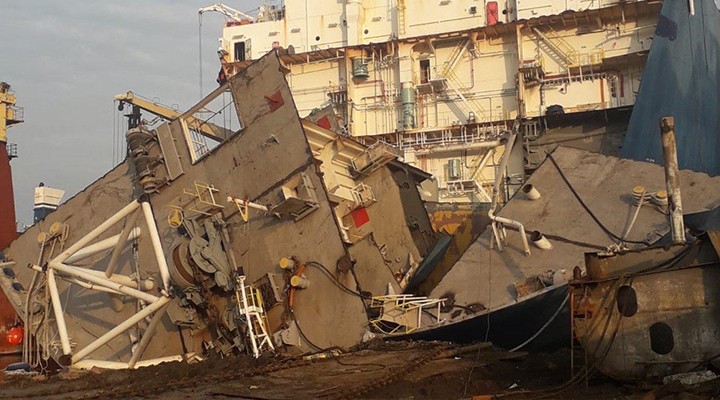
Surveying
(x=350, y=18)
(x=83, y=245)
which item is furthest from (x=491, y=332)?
(x=350, y=18)

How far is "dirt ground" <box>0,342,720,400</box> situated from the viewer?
9523 millimetres

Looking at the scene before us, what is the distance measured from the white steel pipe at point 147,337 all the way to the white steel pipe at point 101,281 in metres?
0.31

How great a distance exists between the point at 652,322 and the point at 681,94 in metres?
13.2

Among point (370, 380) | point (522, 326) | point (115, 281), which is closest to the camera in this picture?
point (370, 380)

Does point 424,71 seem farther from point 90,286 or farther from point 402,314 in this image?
point 90,286

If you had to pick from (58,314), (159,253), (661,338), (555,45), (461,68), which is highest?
(555,45)

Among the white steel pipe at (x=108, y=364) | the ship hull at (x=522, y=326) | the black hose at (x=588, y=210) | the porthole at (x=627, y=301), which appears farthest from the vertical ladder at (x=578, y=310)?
the white steel pipe at (x=108, y=364)

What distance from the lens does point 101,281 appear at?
15742 millimetres

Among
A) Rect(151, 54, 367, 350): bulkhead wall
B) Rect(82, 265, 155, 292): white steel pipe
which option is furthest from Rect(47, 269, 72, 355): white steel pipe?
Rect(151, 54, 367, 350): bulkhead wall

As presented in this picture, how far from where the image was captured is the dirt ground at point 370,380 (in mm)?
9523

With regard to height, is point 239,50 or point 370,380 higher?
point 239,50

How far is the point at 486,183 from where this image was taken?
26875 millimetres

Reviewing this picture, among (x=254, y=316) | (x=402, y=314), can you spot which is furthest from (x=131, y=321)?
(x=402, y=314)

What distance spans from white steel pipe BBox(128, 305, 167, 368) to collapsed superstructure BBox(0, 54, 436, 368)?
0.11 ft
